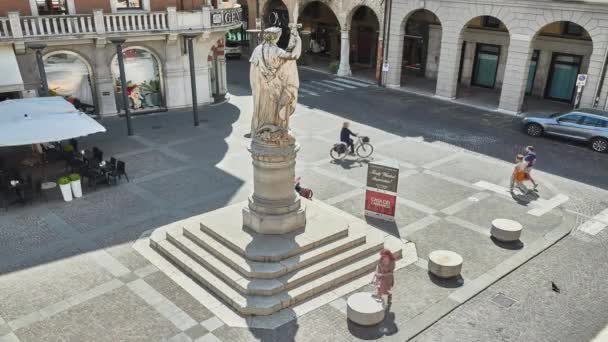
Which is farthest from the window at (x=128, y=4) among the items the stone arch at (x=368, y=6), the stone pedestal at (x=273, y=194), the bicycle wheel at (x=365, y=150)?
the stone pedestal at (x=273, y=194)

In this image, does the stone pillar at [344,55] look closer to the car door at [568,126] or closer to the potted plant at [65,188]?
the car door at [568,126]

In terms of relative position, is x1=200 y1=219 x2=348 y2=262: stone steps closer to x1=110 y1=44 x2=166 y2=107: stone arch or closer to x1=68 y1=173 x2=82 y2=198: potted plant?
x1=68 y1=173 x2=82 y2=198: potted plant

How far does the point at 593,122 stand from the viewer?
74.3 feet

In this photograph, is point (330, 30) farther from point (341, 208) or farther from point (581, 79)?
point (341, 208)

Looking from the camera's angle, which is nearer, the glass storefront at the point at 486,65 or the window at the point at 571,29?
the window at the point at 571,29

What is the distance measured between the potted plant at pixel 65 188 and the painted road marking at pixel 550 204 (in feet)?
48.8

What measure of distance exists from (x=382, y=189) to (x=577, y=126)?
12.5 m

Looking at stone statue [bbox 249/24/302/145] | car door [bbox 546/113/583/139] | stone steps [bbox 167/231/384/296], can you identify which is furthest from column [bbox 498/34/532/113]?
stone statue [bbox 249/24/302/145]

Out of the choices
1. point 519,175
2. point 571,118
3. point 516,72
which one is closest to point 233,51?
point 516,72

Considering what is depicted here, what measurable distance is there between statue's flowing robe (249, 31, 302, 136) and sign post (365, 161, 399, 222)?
4176 millimetres

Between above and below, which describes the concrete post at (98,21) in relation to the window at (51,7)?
below

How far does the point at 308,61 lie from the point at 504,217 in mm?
28057

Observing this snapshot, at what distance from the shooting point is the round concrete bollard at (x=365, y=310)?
11023mm

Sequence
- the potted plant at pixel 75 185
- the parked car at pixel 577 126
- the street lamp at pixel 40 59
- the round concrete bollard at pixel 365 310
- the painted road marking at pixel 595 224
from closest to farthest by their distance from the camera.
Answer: the round concrete bollard at pixel 365 310 → the painted road marking at pixel 595 224 → the potted plant at pixel 75 185 → the street lamp at pixel 40 59 → the parked car at pixel 577 126
